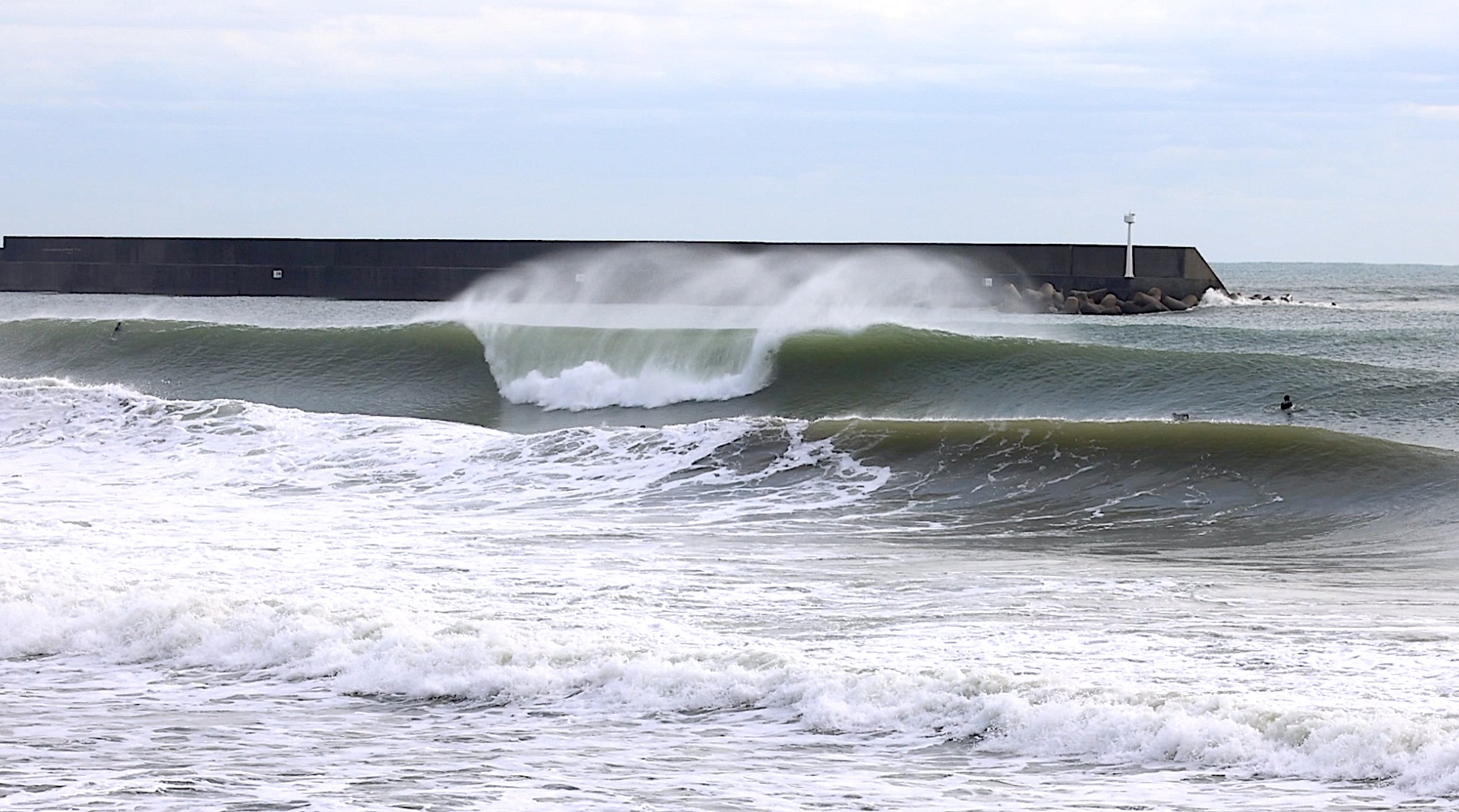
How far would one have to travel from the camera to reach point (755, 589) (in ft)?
22.8

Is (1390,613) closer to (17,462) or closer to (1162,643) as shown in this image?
(1162,643)

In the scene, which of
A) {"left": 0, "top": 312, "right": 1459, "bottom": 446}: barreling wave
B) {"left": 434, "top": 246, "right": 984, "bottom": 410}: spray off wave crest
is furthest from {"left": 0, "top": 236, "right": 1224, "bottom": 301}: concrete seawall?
{"left": 0, "top": 312, "right": 1459, "bottom": 446}: barreling wave

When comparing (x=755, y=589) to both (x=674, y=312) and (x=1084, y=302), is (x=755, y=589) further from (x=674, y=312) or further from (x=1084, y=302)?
(x=1084, y=302)

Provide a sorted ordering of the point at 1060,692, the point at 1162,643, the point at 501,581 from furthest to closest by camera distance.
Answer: the point at 501,581, the point at 1162,643, the point at 1060,692

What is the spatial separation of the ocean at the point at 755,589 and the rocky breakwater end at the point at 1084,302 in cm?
1504

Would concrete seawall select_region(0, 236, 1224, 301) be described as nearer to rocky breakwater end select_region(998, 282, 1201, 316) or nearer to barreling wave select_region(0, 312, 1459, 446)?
rocky breakwater end select_region(998, 282, 1201, 316)

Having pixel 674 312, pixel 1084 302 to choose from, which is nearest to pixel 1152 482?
pixel 674 312

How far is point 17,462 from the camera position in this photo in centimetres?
1195

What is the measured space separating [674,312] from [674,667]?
20.4 metres


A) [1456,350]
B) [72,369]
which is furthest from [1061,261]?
[72,369]

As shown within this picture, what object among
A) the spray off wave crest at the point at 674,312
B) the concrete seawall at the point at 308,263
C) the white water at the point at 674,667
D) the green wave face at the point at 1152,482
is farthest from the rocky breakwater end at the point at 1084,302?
the white water at the point at 674,667

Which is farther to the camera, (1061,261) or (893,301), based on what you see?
(1061,261)

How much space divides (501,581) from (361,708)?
2.02m

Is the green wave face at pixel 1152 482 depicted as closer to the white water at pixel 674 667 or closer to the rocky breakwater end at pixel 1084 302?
the white water at pixel 674 667
